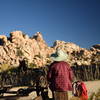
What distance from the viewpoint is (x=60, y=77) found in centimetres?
700

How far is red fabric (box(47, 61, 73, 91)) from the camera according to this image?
6.96 meters

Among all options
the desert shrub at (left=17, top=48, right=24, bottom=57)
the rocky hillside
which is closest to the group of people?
the rocky hillside

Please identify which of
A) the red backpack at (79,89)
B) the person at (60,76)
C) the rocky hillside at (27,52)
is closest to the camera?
the person at (60,76)

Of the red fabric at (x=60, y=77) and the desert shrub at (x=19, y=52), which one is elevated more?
the desert shrub at (x=19, y=52)

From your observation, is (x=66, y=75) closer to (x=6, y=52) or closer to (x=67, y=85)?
(x=67, y=85)

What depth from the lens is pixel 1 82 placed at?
27719mm

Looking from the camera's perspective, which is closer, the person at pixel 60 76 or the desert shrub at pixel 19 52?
the person at pixel 60 76

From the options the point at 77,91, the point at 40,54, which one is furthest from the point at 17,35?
the point at 77,91

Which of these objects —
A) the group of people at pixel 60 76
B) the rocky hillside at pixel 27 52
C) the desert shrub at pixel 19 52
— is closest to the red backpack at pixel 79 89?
the group of people at pixel 60 76

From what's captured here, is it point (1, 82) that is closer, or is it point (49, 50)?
point (1, 82)

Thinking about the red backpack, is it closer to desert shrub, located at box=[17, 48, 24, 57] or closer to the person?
the person

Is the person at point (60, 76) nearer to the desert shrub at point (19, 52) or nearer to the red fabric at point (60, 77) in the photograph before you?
the red fabric at point (60, 77)

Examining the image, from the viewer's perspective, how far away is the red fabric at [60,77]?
22.9 feet

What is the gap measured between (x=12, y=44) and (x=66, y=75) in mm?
63546
